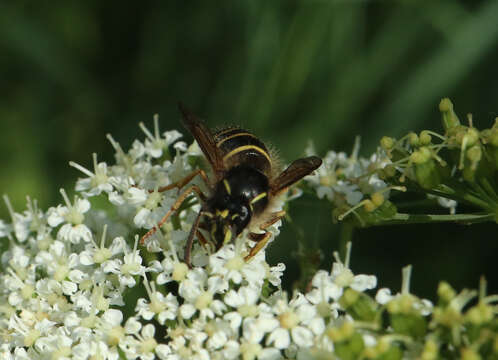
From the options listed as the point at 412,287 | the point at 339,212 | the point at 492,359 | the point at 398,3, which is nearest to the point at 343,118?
the point at 398,3

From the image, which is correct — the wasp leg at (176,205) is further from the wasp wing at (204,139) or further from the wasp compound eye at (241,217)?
the wasp compound eye at (241,217)

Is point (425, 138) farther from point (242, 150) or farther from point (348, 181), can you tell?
point (242, 150)

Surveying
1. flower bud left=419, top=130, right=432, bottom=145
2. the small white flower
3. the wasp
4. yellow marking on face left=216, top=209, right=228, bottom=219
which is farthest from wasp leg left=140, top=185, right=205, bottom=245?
flower bud left=419, top=130, right=432, bottom=145

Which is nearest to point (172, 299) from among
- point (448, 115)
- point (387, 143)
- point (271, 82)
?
point (387, 143)

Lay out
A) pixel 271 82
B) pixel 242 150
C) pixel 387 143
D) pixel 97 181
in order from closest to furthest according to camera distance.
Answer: pixel 387 143, pixel 242 150, pixel 97 181, pixel 271 82

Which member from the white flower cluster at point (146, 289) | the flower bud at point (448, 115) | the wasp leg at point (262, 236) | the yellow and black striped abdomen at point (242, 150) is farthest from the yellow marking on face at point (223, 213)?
the flower bud at point (448, 115)

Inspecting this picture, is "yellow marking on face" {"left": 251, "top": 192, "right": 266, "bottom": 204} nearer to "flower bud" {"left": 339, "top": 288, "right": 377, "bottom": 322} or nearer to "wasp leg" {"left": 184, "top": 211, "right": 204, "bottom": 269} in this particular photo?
"wasp leg" {"left": 184, "top": 211, "right": 204, "bottom": 269}

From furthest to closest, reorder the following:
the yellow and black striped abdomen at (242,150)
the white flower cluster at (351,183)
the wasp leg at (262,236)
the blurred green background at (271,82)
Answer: the blurred green background at (271,82) → the white flower cluster at (351,183) → the yellow and black striped abdomen at (242,150) → the wasp leg at (262,236)
